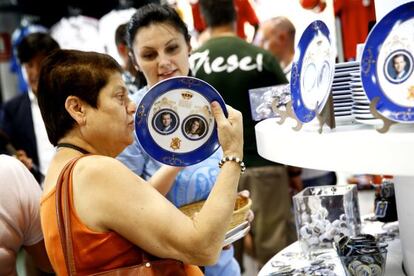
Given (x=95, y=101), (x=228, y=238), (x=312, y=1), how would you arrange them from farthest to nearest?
(x=312, y=1), (x=228, y=238), (x=95, y=101)

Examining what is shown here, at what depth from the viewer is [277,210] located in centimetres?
391

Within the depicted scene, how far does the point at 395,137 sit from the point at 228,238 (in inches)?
29.7

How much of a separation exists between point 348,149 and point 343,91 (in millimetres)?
480

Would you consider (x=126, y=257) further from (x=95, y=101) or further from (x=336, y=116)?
(x=336, y=116)

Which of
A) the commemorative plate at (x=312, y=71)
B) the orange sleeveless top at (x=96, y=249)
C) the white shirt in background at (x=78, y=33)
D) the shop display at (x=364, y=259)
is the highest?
the white shirt in background at (x=78, y=33)

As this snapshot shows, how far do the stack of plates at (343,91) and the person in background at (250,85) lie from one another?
5.87ft

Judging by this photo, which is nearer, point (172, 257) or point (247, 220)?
point (172, 257)

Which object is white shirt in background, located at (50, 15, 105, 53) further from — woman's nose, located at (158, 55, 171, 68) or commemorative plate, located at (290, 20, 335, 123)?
commemorative plate, located at (290, 20, 335, 123)

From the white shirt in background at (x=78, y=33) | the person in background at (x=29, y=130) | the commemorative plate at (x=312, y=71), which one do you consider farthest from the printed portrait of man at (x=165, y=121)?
the white shirt in background at (x=78, y=33)

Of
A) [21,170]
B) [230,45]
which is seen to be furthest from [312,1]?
[21,170]

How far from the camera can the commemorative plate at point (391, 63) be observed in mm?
1409

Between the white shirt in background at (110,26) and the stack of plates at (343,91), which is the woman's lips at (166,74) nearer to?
the stack of plates at (343,91)

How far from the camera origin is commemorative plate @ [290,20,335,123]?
1.56m

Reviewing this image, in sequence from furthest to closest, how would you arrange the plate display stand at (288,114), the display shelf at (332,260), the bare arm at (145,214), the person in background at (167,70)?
the person in background at (167,70) → the display shelf at (332,260) → the plate display stand at (288,114) → the bare arm at (145,214)
